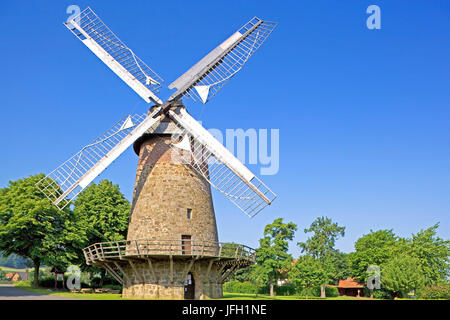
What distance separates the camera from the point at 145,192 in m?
21.4

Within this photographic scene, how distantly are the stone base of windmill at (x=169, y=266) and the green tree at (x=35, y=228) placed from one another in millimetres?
10176

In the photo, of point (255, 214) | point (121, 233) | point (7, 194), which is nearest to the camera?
point (255, 214)

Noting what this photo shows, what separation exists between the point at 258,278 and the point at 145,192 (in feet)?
99.7

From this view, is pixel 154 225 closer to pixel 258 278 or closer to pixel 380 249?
pixel 258 278

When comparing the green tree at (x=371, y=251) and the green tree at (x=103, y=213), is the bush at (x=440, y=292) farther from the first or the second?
the green tree at (x=103, y=213)

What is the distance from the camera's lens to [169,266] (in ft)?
65.0

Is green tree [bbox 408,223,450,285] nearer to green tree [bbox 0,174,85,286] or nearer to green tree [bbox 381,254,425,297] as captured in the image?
green tree [bbox 381,254,425,297]

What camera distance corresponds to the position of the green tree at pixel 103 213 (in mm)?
34094

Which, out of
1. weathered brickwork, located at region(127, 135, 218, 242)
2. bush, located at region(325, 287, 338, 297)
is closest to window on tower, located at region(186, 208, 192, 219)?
weathered brickwork, located at region(127, 135, 218, 242)

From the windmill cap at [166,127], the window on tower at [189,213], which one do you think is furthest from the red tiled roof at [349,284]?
the windmill cap at [166,127]

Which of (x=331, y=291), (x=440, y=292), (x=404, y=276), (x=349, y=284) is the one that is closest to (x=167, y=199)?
(x=440, y=292)

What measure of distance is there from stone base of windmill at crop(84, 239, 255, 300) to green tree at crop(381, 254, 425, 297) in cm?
2240

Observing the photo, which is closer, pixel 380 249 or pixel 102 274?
pixel 102 274
